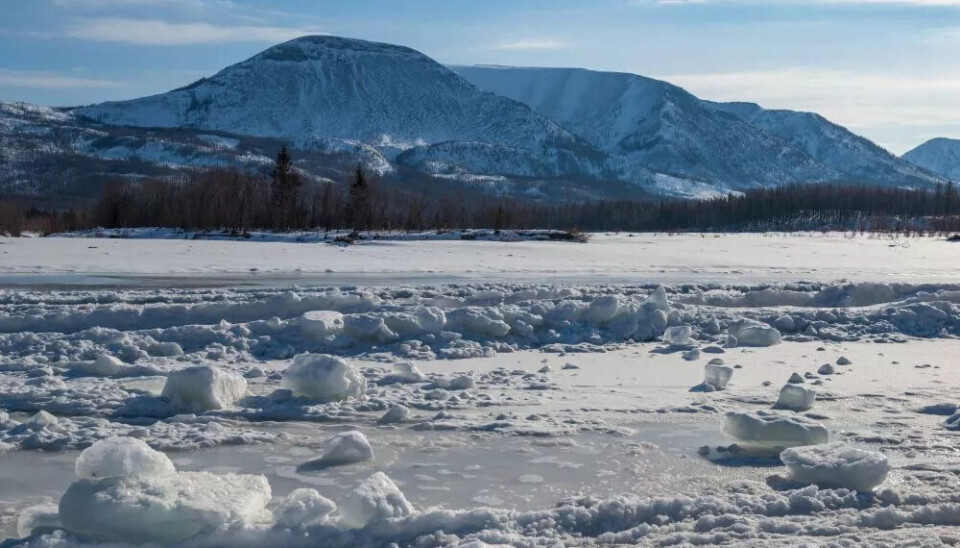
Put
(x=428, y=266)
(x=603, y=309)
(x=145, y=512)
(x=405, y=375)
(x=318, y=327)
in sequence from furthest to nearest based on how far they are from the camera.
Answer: (x=428, y=266) → (x=603, y=309) → (x=318, y=327) → (x=405, y=375) → (x=145, y=512)

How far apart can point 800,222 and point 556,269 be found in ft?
335

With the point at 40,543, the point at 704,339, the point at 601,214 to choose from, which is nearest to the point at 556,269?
the point at 704,339

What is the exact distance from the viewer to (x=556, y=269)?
24.2 m

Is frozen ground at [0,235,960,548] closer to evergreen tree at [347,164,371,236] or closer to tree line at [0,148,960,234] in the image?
tree line at [0,148,960,234]

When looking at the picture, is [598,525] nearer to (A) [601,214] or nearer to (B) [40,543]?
(B) [40,543]

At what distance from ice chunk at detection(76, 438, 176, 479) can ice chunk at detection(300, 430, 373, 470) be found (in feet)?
3.59

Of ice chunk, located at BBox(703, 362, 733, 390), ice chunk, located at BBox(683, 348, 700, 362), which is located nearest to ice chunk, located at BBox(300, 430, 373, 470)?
ice chunk, located at BBox(703, 362, 733, 390)

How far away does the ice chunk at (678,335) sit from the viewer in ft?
38.7

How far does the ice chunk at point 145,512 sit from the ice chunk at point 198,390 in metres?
2.53

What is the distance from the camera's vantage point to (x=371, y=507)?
5.10 metres

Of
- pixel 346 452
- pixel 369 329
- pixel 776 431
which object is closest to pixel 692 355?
pixel 369 329

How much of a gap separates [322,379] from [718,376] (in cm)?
367

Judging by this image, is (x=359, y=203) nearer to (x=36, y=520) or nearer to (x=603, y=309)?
(x=603, y=309)

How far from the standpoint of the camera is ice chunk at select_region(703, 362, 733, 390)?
9.03m
